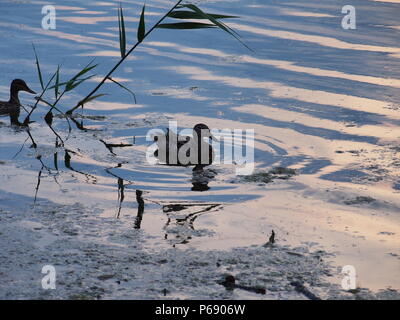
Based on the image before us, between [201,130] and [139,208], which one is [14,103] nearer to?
[201,130]

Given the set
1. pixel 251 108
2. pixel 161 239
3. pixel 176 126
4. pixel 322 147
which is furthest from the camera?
pixel 251 108

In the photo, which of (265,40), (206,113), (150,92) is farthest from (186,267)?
(265,40)

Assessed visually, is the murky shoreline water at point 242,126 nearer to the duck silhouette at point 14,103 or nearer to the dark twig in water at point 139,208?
the dark twig in water at point 139,208

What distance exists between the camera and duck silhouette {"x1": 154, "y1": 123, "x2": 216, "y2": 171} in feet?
28.3

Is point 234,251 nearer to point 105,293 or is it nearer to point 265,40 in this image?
point 105,293

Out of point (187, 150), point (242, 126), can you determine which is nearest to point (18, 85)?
point (187, 150)

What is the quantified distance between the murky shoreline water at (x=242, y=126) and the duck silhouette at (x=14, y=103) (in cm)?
19

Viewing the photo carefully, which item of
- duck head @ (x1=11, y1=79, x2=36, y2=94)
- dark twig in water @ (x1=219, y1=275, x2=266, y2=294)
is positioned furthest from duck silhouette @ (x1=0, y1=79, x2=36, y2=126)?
dark twig in water @ (x1=219, y1=275, x2=266, y2=294)

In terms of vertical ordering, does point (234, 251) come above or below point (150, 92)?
below

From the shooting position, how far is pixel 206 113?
1020cm

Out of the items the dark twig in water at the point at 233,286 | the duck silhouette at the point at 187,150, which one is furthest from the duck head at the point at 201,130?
the dark twig in water at the point at 233,286

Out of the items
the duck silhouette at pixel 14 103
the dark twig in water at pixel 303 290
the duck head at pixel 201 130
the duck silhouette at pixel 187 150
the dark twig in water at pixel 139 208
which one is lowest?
the dark twig in water at pixel 303 290

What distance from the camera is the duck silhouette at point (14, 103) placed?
10.3 m

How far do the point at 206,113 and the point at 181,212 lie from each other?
11.0 ft
